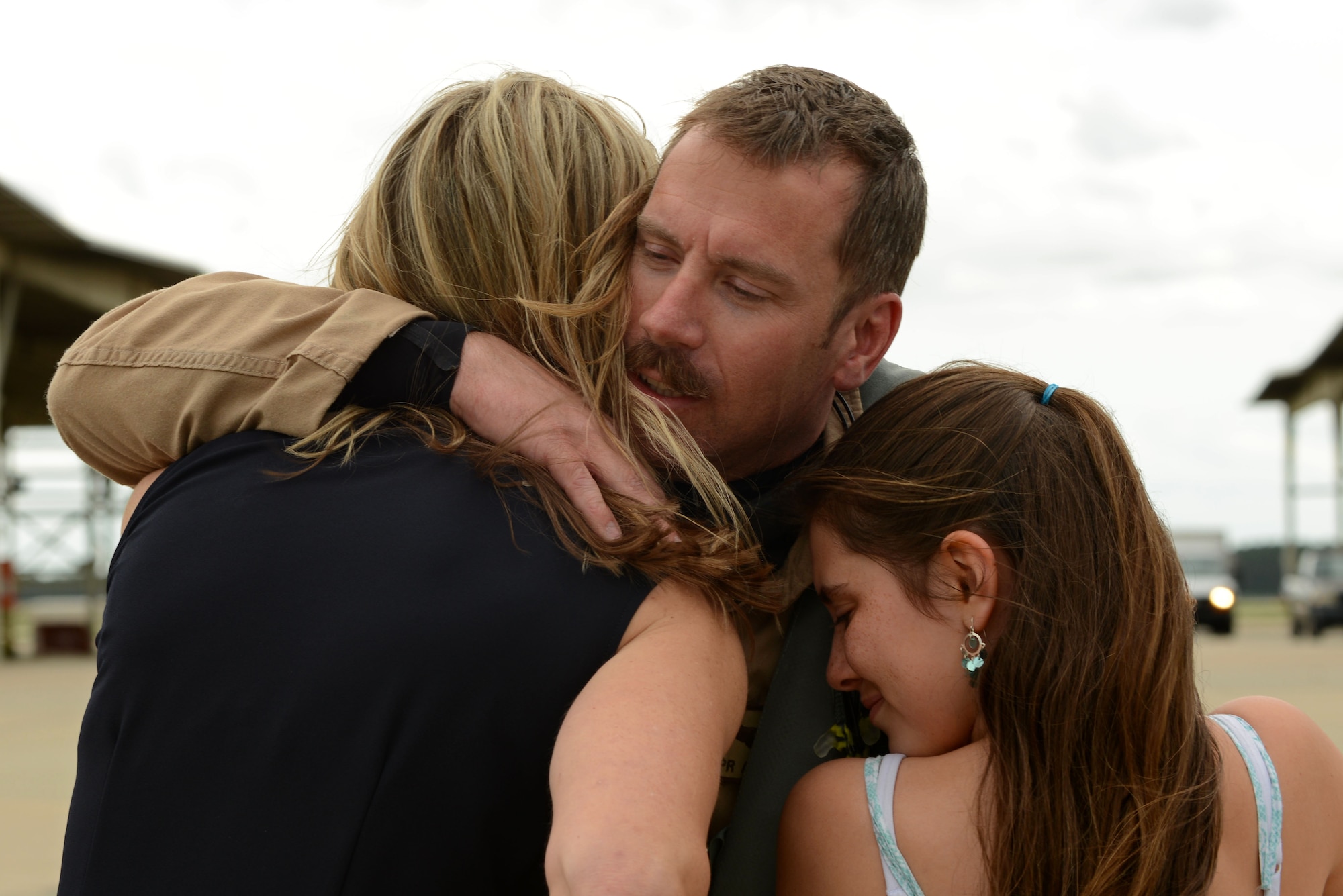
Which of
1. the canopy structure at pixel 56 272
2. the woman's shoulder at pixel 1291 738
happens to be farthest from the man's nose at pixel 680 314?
the canopy structure at pixel 56 272

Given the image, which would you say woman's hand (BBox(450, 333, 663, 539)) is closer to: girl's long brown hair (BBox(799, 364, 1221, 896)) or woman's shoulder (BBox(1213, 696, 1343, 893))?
girl's long brown hair (BBox(799, 364, 1221, 896))

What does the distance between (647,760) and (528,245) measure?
103 cm

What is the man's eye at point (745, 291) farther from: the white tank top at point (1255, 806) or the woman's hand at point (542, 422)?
the white tank top at point (1255, 806)

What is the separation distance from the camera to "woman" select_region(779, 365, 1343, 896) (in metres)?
1.91

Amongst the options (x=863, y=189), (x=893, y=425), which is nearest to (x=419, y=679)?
(x=893, y=425)

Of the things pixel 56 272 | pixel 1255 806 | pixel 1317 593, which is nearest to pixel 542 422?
pixel 1255 806

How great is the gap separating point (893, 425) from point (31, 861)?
5.41m

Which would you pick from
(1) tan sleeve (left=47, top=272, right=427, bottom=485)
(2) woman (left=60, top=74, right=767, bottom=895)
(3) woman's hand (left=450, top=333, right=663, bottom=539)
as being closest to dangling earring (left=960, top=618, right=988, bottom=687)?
(2) woman (left=60, top=74, right=767, bottom=895)

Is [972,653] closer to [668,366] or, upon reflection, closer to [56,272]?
[668,366]

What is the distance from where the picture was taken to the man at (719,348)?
6.12ft

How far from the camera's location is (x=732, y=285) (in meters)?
2.47

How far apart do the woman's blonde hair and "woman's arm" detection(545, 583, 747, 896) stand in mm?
246

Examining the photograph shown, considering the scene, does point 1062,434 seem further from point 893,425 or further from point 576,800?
point 576,800

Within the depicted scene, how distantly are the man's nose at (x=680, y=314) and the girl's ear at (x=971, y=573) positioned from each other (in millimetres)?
658
